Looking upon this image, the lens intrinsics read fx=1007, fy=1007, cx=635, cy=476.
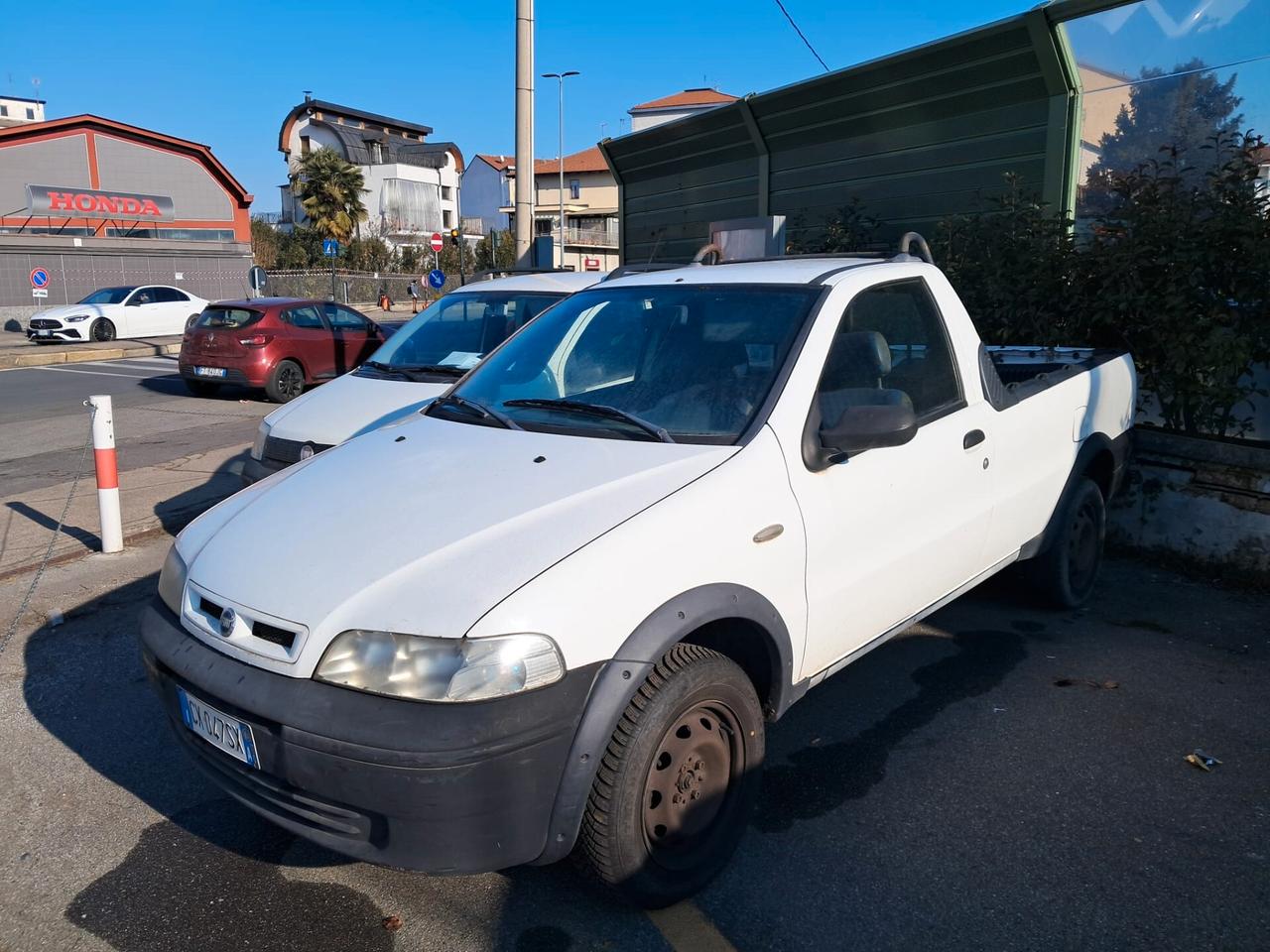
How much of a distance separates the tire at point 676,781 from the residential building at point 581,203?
61963 mm

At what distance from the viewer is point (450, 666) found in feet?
8.08

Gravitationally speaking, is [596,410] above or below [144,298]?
below

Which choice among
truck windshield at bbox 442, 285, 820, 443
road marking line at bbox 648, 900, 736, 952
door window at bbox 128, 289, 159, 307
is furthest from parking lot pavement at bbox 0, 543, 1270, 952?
door window at bbox 128, 289, 159, 307

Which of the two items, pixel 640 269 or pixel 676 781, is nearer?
pixel 676 781

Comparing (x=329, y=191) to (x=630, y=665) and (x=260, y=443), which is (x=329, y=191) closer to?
(x=260, y=443)

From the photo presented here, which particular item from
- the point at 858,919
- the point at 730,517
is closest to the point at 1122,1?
the point at 730,517

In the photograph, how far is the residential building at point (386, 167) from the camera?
70.4 m

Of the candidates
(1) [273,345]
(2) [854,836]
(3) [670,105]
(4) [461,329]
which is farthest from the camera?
(3) [670,105]

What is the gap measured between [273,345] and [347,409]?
8843 millimetres

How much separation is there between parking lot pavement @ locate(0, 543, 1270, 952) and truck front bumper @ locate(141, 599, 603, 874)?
49 cm

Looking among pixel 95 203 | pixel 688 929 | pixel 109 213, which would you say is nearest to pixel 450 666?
pixel 688 929

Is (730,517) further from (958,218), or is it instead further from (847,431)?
(958,218)

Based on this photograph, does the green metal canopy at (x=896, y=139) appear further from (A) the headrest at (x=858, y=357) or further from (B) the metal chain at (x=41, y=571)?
(B) the metal chain at (x=41, y=571)

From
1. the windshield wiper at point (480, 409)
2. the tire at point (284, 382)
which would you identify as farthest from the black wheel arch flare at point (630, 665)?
the tire at point (284, 382)
